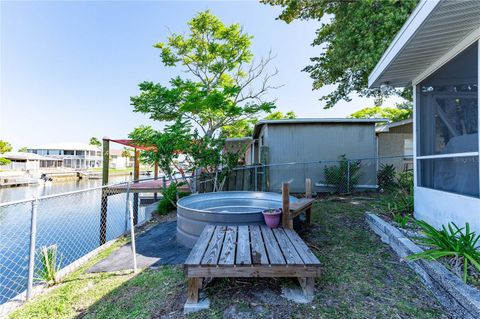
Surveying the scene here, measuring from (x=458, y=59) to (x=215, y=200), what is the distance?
4896 mm

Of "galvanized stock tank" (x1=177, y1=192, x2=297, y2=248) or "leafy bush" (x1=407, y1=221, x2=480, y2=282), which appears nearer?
"leafy bush" (x1=407, y1=221, x2=480, y2=282)

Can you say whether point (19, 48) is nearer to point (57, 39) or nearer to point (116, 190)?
point (57, 39)

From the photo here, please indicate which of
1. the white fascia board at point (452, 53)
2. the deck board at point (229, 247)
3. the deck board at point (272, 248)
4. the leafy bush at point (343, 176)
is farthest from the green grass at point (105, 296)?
the leafy bush at point (343, 176)

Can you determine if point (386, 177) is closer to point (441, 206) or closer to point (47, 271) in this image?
point (441, 206)

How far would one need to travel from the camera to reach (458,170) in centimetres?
301

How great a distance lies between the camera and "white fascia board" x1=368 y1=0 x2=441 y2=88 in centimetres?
242

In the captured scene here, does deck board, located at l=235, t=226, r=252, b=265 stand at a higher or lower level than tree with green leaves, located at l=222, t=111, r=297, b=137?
lower

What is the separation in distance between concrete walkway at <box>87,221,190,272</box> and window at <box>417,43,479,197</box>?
3775 mm

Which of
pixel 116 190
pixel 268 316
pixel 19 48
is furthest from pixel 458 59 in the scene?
pixel 19 48

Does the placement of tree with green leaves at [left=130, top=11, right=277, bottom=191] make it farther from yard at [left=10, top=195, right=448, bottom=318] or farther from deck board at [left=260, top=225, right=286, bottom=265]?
deck board at [left=260, top=225, right=286, bottom=265]

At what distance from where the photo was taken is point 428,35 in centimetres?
278

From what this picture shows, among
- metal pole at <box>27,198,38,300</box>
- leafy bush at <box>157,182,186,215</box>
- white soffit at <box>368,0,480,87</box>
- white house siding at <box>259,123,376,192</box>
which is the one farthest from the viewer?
white house siding at <box>259,123,376,192</box>

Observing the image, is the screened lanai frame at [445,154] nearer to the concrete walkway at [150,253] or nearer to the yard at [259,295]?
the yard at [259,295]

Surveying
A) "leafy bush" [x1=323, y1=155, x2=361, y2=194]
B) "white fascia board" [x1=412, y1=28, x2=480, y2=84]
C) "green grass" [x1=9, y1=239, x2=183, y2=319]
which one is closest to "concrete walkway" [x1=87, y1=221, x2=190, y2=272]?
"green grass" [x1=9, y1=239, x2=183, y2=319]
